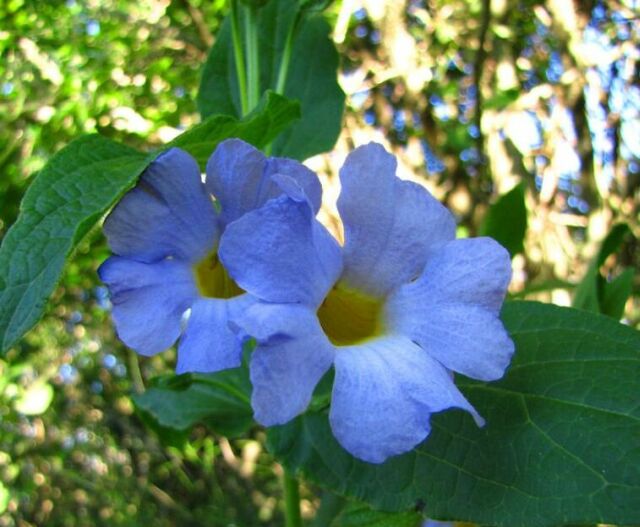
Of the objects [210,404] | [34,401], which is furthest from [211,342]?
[34,401]

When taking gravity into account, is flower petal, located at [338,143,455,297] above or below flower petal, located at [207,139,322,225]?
below

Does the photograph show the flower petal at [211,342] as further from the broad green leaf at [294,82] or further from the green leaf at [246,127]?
the broad green leaf at [294,82]

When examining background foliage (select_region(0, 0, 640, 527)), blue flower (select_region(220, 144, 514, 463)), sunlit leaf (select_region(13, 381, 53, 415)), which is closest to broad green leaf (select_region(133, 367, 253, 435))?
blue flower (select_region(220, 144, 514, 463))

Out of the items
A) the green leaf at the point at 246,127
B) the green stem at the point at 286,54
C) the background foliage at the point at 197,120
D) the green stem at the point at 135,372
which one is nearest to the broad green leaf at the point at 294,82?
the green stem at the point at 286,54

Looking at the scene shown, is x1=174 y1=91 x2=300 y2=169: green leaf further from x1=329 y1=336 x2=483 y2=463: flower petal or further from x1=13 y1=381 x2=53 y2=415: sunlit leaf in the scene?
x1=13 y1=381 x2=53 y2=415: sunlit leaf

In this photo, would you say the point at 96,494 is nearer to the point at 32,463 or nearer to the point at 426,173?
the point at 32,463

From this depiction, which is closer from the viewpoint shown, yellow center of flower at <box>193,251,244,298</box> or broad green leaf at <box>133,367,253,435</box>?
yellow center of flower at <box>193,251,244,298</box>

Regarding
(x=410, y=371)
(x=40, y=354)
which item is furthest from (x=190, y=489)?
(x=410, y=371)
